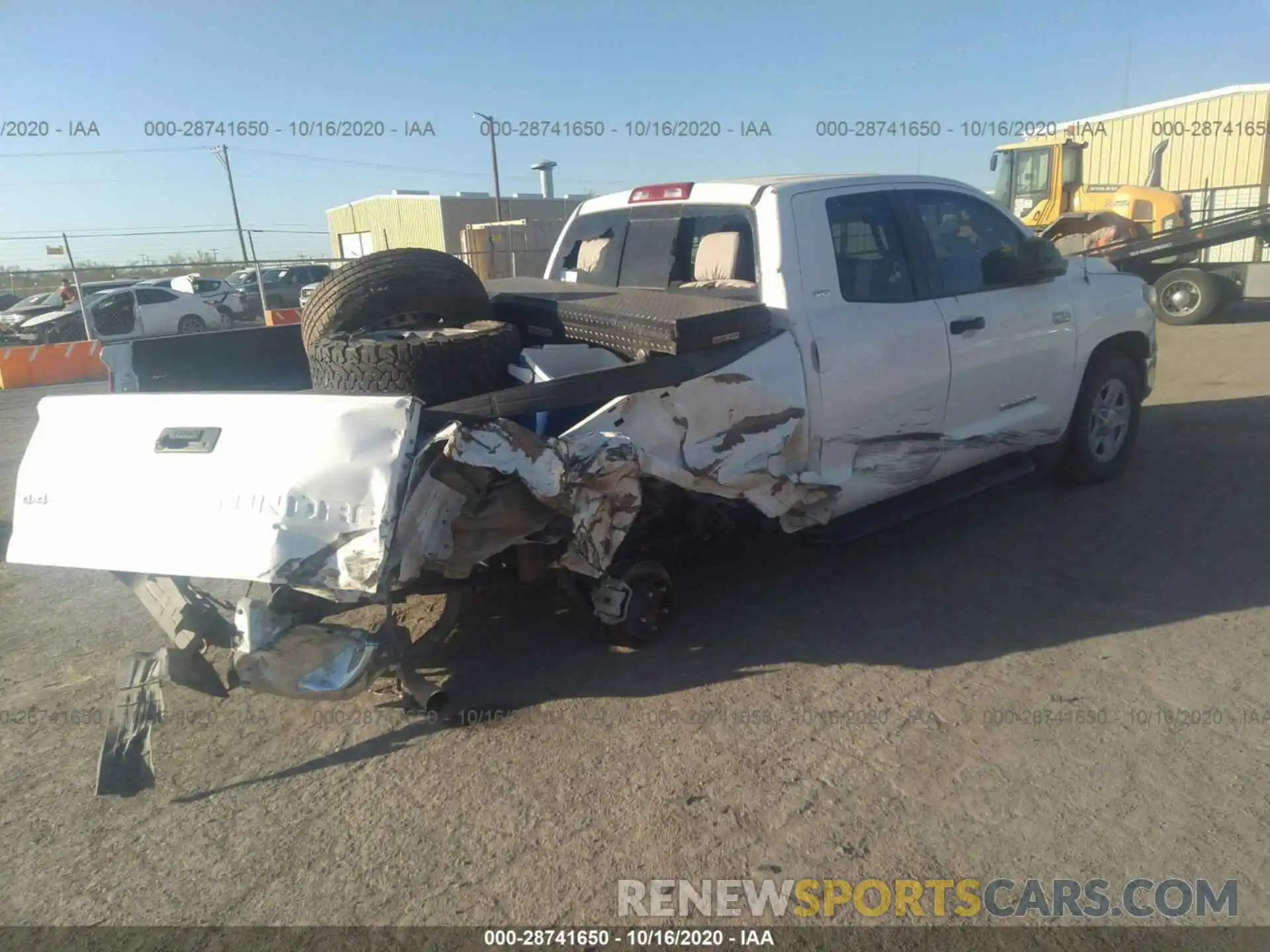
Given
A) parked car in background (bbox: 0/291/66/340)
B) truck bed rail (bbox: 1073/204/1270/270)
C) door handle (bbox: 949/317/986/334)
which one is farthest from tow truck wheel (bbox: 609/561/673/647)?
parked car in background (bbox: 0/291/66/340)

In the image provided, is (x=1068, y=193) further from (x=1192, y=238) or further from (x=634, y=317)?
(x=634, y=317)

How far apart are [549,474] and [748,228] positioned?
1.87 meters

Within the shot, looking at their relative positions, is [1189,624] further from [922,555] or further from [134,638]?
[134,638]

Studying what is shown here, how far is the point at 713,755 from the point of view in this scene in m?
3.32

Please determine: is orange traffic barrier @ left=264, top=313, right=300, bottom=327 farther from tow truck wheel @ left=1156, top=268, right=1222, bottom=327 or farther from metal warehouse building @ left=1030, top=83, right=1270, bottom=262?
metal warehouse building @ left=1030, top=83, right=1270, bottom=262

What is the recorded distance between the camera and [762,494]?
4.16m

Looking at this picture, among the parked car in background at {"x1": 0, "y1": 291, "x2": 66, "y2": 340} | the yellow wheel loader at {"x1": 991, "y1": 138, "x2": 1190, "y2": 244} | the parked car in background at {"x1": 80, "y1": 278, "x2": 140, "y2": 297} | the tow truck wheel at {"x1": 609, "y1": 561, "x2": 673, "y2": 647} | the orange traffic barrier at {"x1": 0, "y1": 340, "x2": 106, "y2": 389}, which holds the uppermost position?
the yellow wheel loader at {"x1": 991, "y1": 138, "x2": 1190, "y2": 244}

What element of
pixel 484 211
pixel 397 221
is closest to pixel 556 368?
pixel 484 211

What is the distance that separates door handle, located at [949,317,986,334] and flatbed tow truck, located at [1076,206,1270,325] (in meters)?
10.3

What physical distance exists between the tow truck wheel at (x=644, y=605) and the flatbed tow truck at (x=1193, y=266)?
1221cm

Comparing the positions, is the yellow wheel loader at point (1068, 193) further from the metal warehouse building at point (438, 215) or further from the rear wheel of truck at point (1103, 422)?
the metal warehouse building at point (438, 215)

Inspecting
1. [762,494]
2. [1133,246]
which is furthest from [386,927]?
[1133,246]

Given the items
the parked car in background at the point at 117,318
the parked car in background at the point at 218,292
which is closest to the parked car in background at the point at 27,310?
the parked car in background at the point at 117,318

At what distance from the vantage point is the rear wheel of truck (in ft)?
19.3
